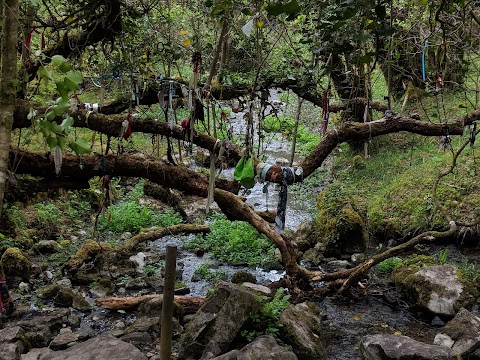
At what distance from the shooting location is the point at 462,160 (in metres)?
8.42

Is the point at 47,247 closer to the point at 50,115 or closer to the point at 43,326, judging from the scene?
the point at 43,326

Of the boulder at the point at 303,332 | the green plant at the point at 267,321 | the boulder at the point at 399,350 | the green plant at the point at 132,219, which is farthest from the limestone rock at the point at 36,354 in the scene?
the green plant at the point at 132,219

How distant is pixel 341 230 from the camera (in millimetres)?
6859

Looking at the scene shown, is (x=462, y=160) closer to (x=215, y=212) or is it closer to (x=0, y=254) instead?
(x=215, y=212)

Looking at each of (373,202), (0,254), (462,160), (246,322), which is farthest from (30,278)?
(462,160)

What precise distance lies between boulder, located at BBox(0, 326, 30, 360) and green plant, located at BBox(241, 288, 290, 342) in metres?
1.88

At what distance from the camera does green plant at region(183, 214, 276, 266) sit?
6617mm

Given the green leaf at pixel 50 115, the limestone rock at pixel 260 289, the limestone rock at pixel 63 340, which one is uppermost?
the green leaf at pixel 50 115

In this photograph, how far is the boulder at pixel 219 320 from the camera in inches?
161

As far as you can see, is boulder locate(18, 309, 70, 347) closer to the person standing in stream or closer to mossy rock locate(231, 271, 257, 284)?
the person standing in stream

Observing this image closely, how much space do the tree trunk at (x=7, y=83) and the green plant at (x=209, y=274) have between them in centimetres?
464

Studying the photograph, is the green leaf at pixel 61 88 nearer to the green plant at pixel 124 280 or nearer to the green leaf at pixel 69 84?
the green leaf at pixel 69 84

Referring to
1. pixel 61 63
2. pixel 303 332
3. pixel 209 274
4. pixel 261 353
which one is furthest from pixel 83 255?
pixel 61 63

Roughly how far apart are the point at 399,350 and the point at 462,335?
783 millimetres
